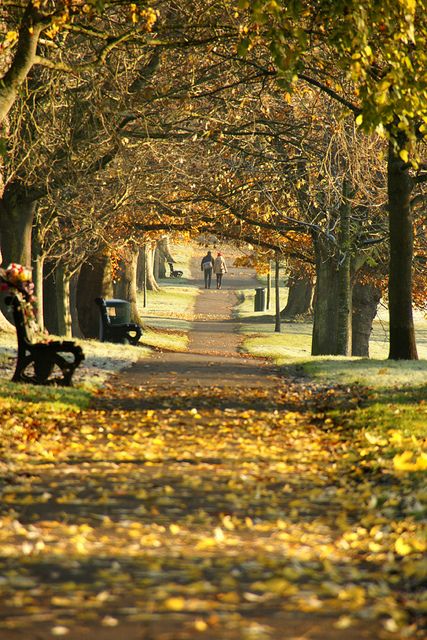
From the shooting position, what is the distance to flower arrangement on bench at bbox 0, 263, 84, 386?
1678 centimetres

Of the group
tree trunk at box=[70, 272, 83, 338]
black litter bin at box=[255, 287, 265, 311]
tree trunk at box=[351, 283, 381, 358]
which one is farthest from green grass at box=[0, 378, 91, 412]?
black litter bin at box=[255, 287, 265, 311]

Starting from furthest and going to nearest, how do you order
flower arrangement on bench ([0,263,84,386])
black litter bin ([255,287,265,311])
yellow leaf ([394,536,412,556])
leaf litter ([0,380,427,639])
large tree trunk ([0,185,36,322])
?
black litter bin ([255,287,265,311]), large tree trunk ([0,185,36,322]), flower arrangement on bench ([0,263,84,386]), yellow leaf ([394,536,412,556]), leaf litter ([0,380,427,639])

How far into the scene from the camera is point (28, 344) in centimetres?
1727

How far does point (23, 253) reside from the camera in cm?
2584

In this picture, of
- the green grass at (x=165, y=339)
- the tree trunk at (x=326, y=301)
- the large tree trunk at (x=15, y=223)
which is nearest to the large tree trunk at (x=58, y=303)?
the green grass at (x=165, y=339)

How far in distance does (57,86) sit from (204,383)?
21.0ft

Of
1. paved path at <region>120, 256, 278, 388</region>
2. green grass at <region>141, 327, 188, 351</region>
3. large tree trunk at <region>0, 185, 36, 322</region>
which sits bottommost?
green grass at <region>141, 327, 188, 351</region>

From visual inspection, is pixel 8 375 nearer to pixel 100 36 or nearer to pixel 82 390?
pixel 82 390

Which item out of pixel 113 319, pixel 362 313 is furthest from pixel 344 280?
pixel 362 313

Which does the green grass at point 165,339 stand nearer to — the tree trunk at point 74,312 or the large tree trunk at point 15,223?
the tree trunk at point 74,312

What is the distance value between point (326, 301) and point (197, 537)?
24266 mm

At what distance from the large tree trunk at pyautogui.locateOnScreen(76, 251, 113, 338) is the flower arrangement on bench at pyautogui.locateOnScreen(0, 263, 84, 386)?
61.4 feet

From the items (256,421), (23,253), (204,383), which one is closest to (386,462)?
(256,421)

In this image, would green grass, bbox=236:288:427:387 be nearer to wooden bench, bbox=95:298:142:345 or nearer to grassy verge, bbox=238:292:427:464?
grassy verge, bbox=238:292:427:464
